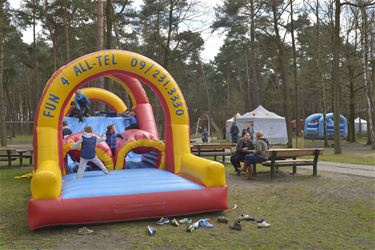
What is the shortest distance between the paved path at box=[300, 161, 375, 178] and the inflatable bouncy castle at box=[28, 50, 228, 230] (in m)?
5.87

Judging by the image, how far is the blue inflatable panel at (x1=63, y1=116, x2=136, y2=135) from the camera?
12.9m

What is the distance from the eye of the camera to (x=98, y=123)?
43.2ft

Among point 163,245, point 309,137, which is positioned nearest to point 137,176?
point 163,245

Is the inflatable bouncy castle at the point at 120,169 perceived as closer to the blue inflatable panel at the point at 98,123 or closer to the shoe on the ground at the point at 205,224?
the shoe on the ground at the point at 205,224

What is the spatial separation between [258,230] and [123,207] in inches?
81.5

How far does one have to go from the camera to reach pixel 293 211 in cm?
731

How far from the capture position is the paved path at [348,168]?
40.2ft

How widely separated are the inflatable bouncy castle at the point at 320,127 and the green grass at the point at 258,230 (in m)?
28.1

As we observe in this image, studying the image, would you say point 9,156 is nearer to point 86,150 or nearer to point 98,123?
point 98,123

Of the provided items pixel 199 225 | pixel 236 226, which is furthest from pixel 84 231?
pixel 236 226

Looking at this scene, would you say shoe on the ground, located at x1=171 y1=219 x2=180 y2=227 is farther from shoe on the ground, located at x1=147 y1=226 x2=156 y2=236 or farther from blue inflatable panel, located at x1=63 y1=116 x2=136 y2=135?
blue inflatable panel, located at x1=63 y1=116 x2=136 y2=135

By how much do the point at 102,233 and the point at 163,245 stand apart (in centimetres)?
111

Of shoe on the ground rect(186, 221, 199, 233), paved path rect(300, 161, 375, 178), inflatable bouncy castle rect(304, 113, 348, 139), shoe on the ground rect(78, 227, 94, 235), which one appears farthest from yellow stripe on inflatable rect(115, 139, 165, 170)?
inflatable bouncy castle rect(304, 113, 348, 139)

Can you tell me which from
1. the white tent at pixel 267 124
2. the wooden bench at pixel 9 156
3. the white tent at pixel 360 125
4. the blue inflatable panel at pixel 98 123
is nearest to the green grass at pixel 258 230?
the blue inflatable panel at pixel 98 123
